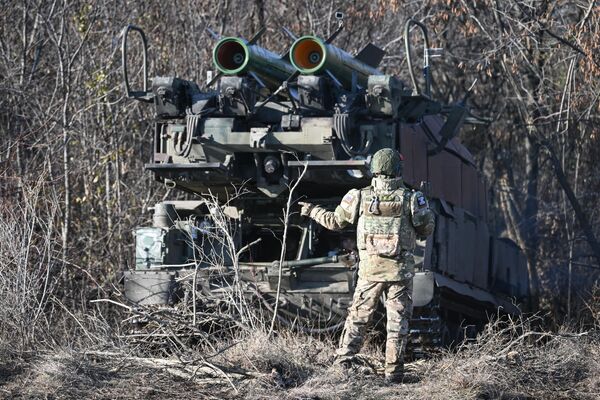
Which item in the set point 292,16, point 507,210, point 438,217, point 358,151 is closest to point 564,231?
point 507,210

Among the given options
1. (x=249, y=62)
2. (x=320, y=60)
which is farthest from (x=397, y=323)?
(x=249, y=62)

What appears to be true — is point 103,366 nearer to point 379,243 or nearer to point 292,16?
point 379,243

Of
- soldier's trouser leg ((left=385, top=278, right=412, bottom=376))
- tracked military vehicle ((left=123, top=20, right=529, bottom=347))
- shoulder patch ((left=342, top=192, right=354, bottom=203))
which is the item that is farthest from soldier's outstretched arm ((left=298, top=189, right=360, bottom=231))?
tracked military vehicle ((left=123, top=20, right=529, bottom=347))

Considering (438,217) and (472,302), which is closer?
(438,217)

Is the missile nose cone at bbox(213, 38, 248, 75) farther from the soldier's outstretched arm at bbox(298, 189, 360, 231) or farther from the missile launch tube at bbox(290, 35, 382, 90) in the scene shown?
the soldier's outstretched arm at bbox(298, 189, 360, 231)

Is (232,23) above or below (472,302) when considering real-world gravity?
above

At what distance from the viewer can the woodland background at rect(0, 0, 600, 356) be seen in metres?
16.2

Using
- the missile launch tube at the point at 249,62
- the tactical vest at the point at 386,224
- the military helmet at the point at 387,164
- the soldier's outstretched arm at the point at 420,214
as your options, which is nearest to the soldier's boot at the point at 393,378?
the tactical vest at the point at 386,224

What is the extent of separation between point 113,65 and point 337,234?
6.15m

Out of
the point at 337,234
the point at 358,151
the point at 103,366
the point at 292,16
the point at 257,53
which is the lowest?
the point at 103,366

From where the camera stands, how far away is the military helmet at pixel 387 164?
9.83 metres

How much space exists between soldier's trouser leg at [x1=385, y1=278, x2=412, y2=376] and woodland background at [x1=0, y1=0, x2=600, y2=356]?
4774mm

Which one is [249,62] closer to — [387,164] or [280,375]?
[387,164]

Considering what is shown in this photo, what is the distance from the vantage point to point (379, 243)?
983 cm
